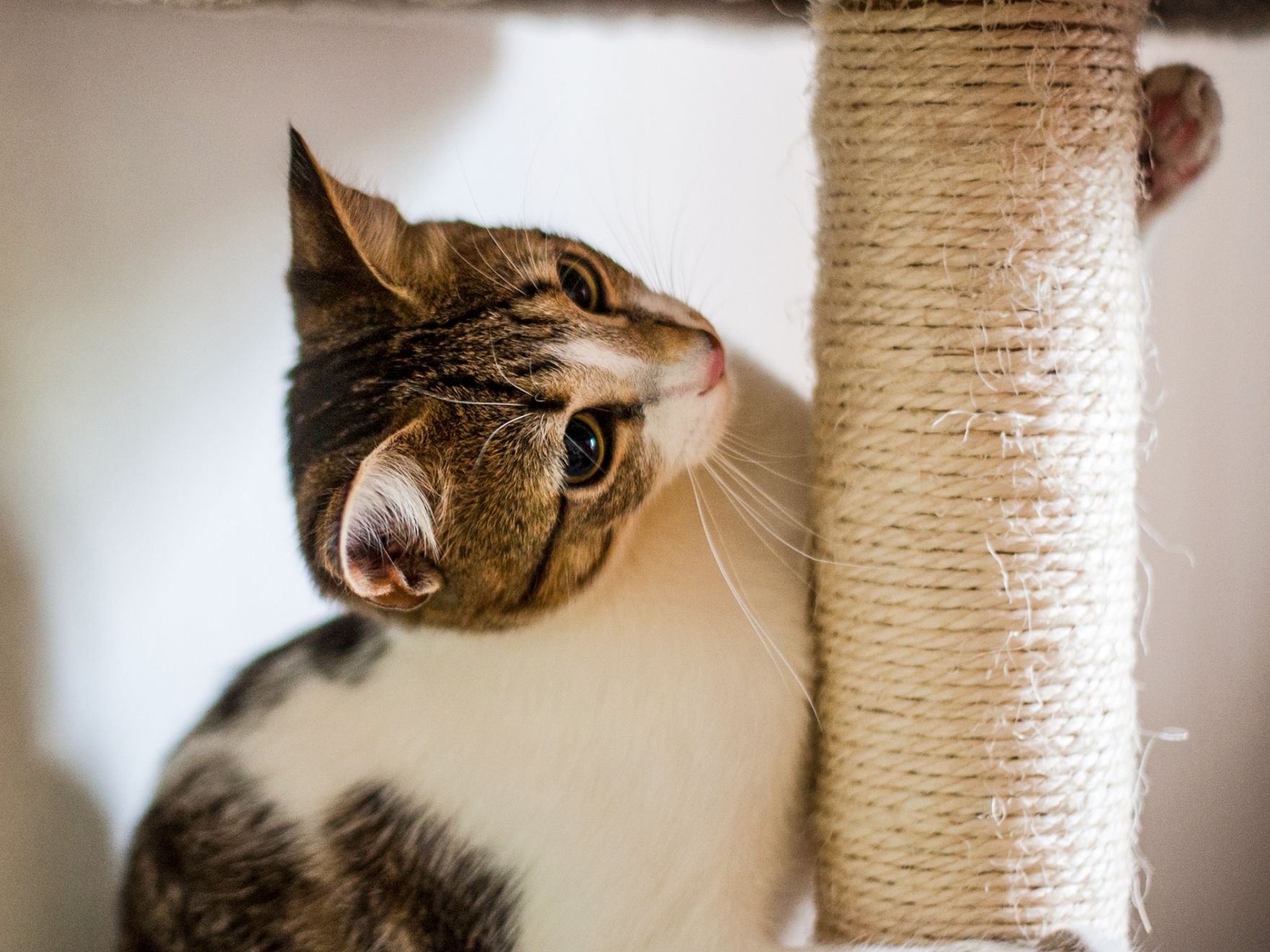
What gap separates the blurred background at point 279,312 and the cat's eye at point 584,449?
1.58 ft

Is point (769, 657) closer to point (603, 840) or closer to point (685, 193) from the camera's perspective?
point (603, 840)

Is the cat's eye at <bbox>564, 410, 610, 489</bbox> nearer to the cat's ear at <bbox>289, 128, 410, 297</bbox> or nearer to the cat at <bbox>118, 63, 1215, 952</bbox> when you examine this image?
the cat at <bbox>118, 63, 1215, 952</bbox>

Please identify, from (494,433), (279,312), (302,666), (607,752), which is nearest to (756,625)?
(607,752)

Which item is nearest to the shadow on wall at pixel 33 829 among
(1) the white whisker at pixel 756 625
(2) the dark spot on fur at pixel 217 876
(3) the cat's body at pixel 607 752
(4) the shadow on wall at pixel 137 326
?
(4) the shadow on wall at pixel 137 326

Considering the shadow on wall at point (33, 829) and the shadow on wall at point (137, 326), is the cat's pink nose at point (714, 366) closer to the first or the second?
the shadow on wall at point (137, 326)

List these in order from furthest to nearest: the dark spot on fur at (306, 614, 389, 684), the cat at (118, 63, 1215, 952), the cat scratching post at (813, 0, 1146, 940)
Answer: the dark spot on fur at (306, 614, 389, 684) → the cat at (118, 63, 1215, 952) → the cat scratching post at (813, 0, 1146, 940)

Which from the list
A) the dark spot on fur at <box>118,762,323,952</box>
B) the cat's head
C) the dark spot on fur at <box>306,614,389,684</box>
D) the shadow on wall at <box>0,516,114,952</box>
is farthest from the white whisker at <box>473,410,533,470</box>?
the shadow on wall at <box>0,516,114,952</box>

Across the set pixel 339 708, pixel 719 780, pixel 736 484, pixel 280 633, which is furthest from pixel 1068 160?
pixel 280 633

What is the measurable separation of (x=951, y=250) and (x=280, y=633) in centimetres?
95

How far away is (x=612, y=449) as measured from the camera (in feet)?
2.81

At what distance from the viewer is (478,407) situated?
829 millimetres

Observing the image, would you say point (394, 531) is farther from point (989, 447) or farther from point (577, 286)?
point (989, 447)

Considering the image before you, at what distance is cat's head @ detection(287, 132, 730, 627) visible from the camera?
Answer: 82 centimetres

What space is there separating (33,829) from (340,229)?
78 cm
